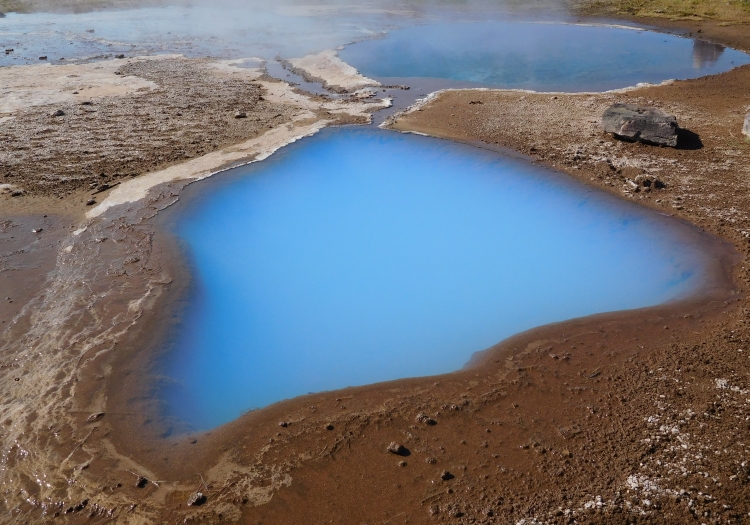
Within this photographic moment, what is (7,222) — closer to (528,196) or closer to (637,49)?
(528,196)

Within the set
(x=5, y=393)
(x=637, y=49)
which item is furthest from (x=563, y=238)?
(x=637, y=49)

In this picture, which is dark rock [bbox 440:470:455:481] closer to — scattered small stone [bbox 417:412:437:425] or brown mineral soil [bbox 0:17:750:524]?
brown mineral soil [bbox 0:17:750:524]

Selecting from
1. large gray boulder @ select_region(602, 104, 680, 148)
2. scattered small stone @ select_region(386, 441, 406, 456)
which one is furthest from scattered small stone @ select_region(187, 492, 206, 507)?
large gray boulder @ select_region(602, 104, 680, 148)

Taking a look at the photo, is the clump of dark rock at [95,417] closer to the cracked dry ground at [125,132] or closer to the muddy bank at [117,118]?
the muddy bank at [117,118]

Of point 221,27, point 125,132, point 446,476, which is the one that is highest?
point 221,27

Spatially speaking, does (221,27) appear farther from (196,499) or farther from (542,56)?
(196,499)

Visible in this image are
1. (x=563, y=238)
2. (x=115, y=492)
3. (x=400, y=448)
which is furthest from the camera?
(x=563, y=238)

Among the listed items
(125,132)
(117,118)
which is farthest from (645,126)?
(117,118)
